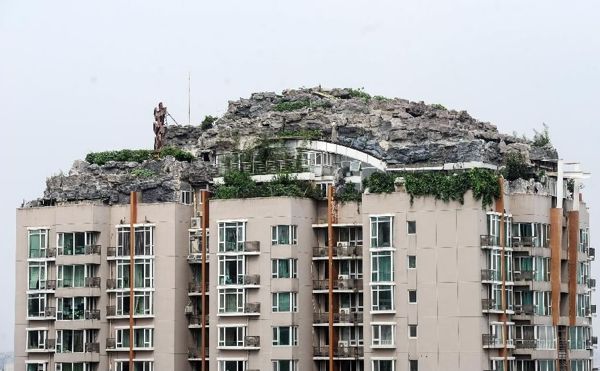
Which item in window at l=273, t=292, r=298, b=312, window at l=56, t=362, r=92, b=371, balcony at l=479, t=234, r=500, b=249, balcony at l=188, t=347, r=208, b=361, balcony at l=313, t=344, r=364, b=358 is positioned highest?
balcony at l=479, t=234, r=500, b=249

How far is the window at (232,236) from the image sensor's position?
88.2m

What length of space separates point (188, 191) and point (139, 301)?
309 inches

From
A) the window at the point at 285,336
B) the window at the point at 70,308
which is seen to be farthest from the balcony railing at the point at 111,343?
the window at the point at 285,336

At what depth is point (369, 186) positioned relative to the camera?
86875 millimetres

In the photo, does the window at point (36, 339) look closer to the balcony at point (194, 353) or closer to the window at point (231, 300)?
the balcony at point (194, 353)

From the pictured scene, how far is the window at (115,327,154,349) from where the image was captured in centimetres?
9069

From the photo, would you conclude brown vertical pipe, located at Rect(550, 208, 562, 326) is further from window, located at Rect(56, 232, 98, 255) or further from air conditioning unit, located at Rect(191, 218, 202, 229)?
window, located at Rect(56, 232, 98, 255)

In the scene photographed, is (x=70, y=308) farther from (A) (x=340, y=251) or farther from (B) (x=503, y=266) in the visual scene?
(B) (x=503, y=266)

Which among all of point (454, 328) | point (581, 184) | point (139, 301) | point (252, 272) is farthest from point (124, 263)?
point (581, 184)

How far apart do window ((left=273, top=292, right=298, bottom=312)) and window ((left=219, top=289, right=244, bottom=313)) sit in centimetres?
221

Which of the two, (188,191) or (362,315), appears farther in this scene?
(188,191)

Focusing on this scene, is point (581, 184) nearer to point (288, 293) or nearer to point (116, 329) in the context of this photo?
point (288, 293)

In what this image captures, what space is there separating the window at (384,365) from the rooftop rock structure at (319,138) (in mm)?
12298

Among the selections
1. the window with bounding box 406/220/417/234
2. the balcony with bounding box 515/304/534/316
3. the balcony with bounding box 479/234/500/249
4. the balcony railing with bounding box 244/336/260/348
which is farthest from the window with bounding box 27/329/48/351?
the balcony with bounding box 515/304/534/316
